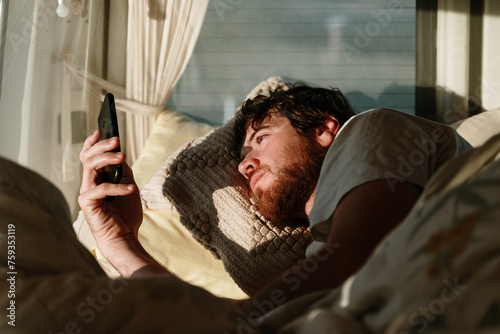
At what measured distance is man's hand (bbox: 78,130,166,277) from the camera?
49.8 inches

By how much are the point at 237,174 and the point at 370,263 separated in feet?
3.79

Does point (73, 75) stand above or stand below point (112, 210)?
above

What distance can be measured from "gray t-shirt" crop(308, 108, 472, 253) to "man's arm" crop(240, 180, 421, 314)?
0.02 meters

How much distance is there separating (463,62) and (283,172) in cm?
144

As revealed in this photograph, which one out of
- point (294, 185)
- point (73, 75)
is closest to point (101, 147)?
point (294, 185)

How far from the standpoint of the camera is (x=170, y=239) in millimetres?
1618

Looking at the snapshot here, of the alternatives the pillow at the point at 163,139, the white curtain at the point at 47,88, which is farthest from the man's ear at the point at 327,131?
the white curtain at the point at 47,88

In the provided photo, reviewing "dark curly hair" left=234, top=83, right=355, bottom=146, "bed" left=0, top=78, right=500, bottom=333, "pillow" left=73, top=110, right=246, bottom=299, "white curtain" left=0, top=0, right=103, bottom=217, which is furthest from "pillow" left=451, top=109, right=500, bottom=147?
"white curtain" left=0, top=0, right=103, bottom=217

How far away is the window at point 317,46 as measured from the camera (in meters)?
2.42

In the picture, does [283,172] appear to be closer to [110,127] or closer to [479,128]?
[110,127]

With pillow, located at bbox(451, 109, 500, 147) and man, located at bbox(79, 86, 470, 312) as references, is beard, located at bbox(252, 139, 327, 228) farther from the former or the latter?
pillow, located at bbox(451, 109, 500, 147)

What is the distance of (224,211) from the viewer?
1548mm

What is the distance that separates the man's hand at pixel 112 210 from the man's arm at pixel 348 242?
0.61m

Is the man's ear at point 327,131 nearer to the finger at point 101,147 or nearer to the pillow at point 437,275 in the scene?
the finger at point 101,147
